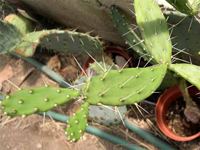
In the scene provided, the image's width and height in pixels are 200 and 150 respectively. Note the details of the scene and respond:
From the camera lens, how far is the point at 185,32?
1.04 meters

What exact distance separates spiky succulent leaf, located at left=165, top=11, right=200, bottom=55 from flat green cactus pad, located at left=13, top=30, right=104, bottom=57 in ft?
1.62

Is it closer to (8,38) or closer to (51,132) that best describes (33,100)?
(8,38)

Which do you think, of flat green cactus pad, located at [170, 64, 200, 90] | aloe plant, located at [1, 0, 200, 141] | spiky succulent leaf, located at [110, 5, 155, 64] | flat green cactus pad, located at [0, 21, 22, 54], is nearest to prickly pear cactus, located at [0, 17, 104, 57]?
flat green cactus pad, located at [0, 21, 22, 54]

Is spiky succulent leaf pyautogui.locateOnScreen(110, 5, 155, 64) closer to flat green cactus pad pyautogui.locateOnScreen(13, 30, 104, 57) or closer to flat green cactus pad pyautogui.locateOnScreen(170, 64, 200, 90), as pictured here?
flat green cactus pad pyautogui.locateOnScreen(13, 30, 104, 57)

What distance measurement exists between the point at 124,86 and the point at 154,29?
1.04ft

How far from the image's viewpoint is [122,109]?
49.8 inches

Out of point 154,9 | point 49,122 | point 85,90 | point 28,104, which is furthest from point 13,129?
point 154,9

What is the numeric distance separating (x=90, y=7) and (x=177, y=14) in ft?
1.90

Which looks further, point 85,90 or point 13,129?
point 13,129

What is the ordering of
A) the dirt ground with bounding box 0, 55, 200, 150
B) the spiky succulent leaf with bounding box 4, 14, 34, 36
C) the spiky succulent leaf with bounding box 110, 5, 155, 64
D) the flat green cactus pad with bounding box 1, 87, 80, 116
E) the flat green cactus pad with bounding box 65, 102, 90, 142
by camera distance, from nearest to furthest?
the flat green cactus pad with bounding box 1, 87, 80, 116, the flat green cactus pad with bounding box 65, 102, 90, 142, the spiky succulent leaf with bounding box 110, 5, 155, 64, the dirt ground with bounding box 0, 55, 200, 150, the spiky succulent leaf with bounding box 4, 14, 34, 36

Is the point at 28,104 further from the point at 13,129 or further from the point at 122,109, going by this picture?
the point at 13,129

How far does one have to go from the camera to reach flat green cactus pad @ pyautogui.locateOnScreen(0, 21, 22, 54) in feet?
4.31

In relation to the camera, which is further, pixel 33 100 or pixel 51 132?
pixel 51 132

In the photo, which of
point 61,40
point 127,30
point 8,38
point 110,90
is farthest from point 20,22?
point 110,90
